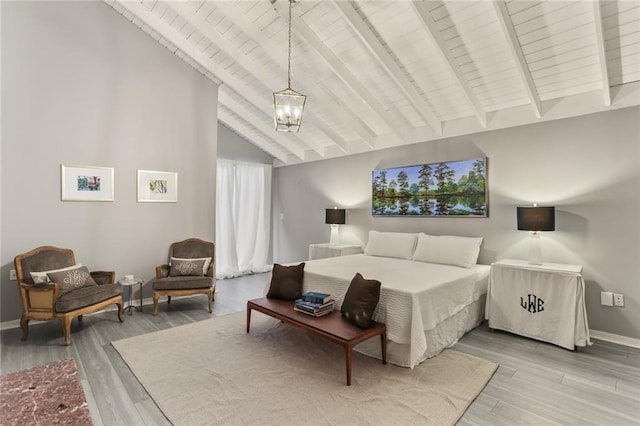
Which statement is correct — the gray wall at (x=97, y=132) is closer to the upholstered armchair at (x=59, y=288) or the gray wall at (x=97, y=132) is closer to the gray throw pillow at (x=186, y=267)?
the upholstered armchair at (x=59, y=288)

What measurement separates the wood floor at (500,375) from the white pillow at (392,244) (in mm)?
1354

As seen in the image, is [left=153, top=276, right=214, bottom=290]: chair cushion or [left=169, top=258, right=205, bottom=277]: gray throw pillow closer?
[left=153, top=276, right=214, bottom=290]: chair cushion

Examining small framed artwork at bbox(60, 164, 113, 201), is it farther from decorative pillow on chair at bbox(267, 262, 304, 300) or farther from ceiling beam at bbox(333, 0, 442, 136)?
ceiling beam at bbox(333, 0, 442, 136)

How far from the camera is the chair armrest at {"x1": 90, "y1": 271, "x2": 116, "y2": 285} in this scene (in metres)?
3.90

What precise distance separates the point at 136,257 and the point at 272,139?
10.7ft

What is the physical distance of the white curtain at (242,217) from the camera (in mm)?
6484

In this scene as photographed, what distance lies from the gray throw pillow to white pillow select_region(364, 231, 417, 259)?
2.46 m

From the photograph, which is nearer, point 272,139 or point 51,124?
point 51,124

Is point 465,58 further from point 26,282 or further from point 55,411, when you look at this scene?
point 26,282

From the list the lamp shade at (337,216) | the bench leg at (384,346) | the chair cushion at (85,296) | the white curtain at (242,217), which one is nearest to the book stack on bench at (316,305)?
the bench leg at (384,346)

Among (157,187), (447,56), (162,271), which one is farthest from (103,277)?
(447,56)

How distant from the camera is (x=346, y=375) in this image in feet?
8.28

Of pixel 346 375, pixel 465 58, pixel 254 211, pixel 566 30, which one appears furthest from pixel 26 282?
pixel 566 30

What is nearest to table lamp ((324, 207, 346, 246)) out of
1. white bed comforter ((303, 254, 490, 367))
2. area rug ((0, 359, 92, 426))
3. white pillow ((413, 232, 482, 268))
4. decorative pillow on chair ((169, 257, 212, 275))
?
white bed comforter ((303, 254, 490, 367))
